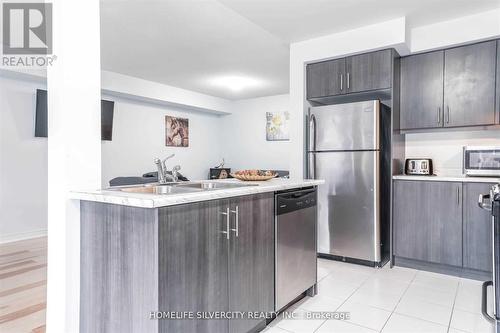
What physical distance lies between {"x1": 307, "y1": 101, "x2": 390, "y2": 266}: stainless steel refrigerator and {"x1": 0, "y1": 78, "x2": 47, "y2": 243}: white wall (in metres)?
3.92

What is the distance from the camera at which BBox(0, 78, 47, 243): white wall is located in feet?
13.8

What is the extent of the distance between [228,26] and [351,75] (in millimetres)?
1421

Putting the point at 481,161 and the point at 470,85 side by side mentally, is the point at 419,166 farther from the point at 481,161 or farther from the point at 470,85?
the point at 470,85

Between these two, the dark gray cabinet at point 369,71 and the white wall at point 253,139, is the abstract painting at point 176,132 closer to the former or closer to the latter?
the white wall at point 253,139

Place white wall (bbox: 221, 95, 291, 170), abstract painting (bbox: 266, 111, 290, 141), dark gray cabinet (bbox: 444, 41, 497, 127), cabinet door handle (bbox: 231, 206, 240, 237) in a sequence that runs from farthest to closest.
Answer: white wall (bbox: 221, 95, 291, 170), abstract painting (bbox: 266, 111, 290, 141), dark gray cabinet (bbox: 444, 41, 497, 127), cabinet door handle (bbox: 231, 206, 240, 237)

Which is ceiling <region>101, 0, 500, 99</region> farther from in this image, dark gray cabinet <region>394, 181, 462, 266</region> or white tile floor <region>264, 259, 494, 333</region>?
white tile floor <region>264, 259, 494, 333</region>

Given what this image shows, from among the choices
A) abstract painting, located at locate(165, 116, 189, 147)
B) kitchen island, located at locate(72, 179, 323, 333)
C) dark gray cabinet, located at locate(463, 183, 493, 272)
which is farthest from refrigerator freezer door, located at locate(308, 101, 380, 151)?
abstract painting, located at locate(165, 116, 189, 147)

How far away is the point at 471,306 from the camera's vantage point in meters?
2.33

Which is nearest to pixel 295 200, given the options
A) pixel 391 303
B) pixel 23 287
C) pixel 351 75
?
pixel 391 303

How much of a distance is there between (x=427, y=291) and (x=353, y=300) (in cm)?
70

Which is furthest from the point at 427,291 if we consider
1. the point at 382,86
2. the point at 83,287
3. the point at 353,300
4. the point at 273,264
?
the point at 83,287

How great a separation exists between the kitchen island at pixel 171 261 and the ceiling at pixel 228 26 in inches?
75.4

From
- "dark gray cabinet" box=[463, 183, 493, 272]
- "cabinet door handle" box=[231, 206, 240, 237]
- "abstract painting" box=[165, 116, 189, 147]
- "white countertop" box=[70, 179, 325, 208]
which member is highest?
"abstract painting" box=[165, 116, 189, 147]

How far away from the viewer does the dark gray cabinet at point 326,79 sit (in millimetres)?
3457
